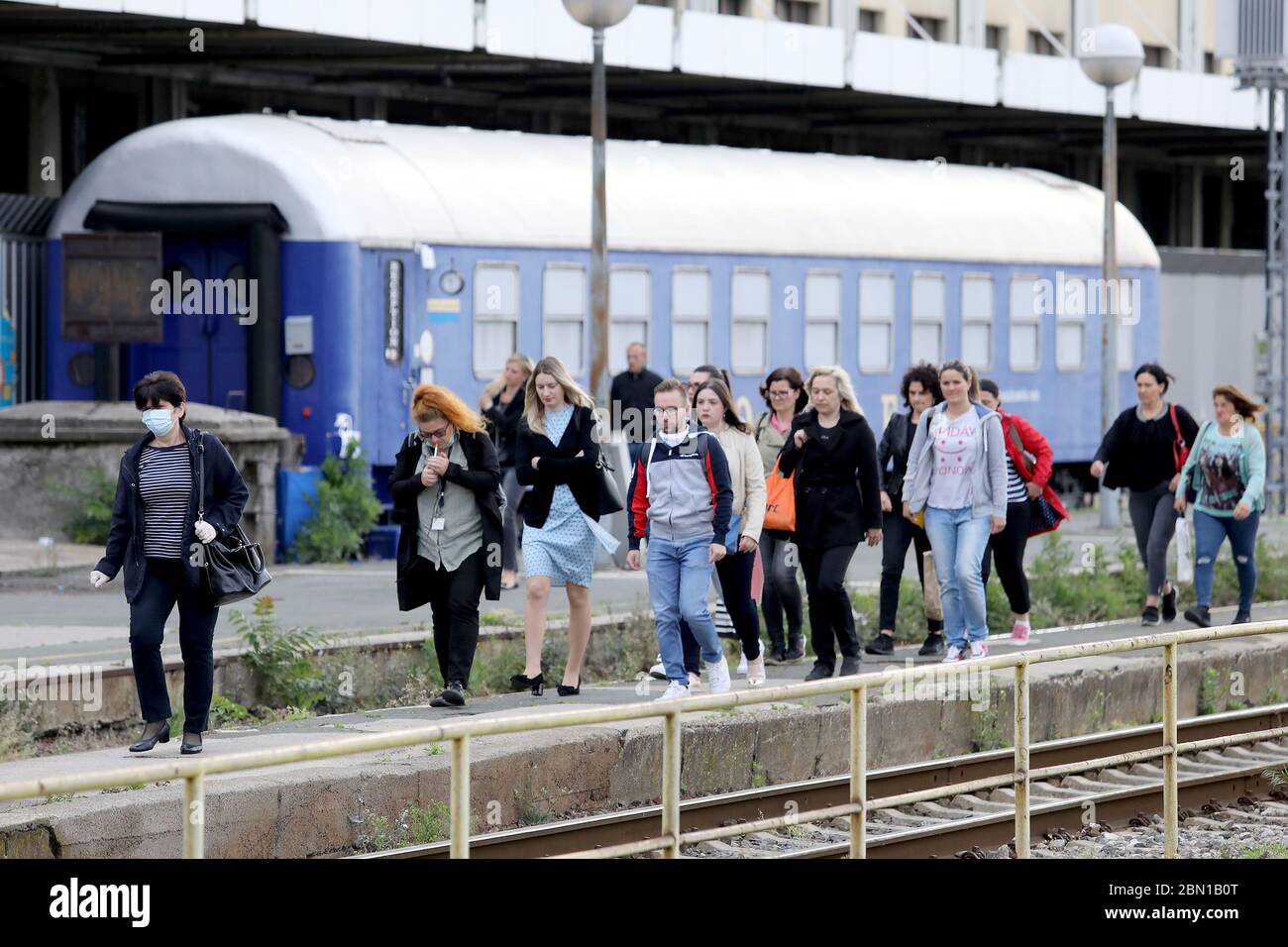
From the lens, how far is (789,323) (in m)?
23.6

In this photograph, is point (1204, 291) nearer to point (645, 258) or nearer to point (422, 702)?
point (645, 258)

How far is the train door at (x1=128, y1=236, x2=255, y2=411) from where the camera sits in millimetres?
20453

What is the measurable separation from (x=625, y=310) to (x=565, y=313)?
0.63m

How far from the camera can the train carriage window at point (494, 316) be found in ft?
68.1

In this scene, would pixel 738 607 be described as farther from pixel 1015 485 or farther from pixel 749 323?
pixel 749 323

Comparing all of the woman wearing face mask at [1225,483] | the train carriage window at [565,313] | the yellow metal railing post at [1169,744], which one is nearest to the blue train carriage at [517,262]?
the train carriage window at [565,313]

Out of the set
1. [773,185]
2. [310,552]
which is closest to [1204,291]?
[773,185]

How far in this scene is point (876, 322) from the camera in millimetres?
24500

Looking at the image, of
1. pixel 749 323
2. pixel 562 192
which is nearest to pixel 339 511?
pixel 562 192

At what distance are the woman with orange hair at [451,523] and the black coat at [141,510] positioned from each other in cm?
135

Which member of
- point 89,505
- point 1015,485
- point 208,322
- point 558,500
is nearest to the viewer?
point 558,500

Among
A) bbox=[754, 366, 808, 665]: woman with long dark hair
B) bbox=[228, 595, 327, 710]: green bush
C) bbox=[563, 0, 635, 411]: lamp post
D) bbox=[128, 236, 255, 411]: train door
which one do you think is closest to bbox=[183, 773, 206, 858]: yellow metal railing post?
bbox=[228, 595, 327, 710]: green bush

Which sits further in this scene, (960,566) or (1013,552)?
(1013,552)
